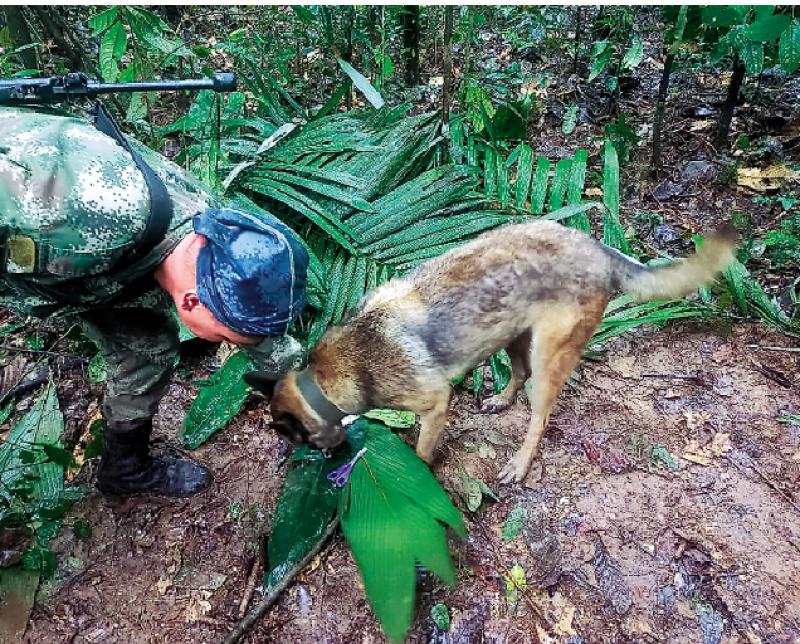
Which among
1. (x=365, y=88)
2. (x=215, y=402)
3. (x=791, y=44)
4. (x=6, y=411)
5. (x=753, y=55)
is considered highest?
(x=791, y=44)

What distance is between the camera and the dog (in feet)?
9.93

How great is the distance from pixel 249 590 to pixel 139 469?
0.88 m

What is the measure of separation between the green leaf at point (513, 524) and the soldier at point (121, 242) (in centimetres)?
152

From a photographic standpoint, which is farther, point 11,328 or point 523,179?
point 523,179

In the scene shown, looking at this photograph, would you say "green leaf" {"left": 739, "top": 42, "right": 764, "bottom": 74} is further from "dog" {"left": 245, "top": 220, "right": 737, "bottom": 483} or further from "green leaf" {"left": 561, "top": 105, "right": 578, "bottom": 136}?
"dog" {"left": 245, "top": 220, "right": 737, "bottom": 483}

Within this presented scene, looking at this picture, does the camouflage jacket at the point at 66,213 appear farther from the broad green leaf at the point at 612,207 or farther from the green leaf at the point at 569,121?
the green leaf at the point at 569,121

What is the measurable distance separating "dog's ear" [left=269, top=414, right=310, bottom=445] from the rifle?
1.51 meters

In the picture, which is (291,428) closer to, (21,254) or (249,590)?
(249,590)

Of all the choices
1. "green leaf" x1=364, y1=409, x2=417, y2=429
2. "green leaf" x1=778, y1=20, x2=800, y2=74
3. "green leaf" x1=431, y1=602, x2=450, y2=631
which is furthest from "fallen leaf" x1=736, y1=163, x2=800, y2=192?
"green leaf" x1=431, y1=602, x2=450, y2=631

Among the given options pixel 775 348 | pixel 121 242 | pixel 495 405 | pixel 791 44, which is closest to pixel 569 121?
pixel 791 44

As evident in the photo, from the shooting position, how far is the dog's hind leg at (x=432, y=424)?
3201mm

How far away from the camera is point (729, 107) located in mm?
5613

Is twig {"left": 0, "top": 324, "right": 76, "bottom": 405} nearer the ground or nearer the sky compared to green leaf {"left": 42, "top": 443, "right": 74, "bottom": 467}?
nearer the ground

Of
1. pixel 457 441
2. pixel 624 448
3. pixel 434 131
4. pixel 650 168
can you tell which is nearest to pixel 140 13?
pixel 434 131
